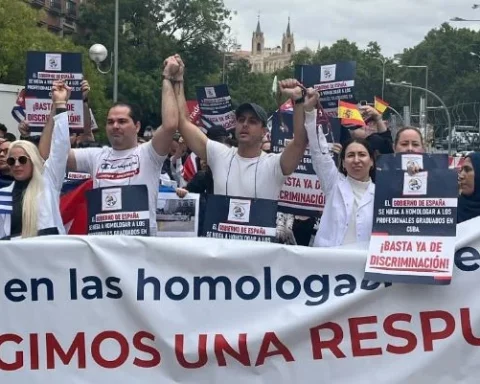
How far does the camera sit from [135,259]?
4895 mm

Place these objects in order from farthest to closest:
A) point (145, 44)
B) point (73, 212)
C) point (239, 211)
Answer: point (145, 44), point (73, 212), point (239, 211)

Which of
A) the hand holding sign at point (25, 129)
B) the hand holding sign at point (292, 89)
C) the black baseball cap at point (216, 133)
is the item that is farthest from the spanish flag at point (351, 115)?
the hand holding sign at point (292, 89)

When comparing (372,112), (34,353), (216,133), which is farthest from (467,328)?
(216,133)

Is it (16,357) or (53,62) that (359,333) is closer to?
(16,357)

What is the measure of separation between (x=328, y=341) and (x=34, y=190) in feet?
6.37

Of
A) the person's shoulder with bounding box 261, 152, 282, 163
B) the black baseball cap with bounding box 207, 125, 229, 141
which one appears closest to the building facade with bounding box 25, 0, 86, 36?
Result: the black baseball cap with bounding box 207, 125, 229, 141

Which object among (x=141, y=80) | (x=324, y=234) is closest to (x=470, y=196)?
(x=324, y=234)

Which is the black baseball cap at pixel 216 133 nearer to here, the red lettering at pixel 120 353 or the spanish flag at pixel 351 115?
the spanish flag at pixel 351 115

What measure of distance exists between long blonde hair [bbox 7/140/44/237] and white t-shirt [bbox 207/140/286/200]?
A: 1.04 metres

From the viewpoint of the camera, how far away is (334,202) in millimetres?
5500

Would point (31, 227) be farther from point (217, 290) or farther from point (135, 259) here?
point (217, 290)

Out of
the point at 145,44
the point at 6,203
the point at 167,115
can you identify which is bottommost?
the point at 6,203

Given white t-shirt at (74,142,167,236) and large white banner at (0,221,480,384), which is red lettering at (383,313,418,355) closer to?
large white banner at (0,221,480,384)

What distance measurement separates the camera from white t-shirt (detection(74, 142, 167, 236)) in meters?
5.71
